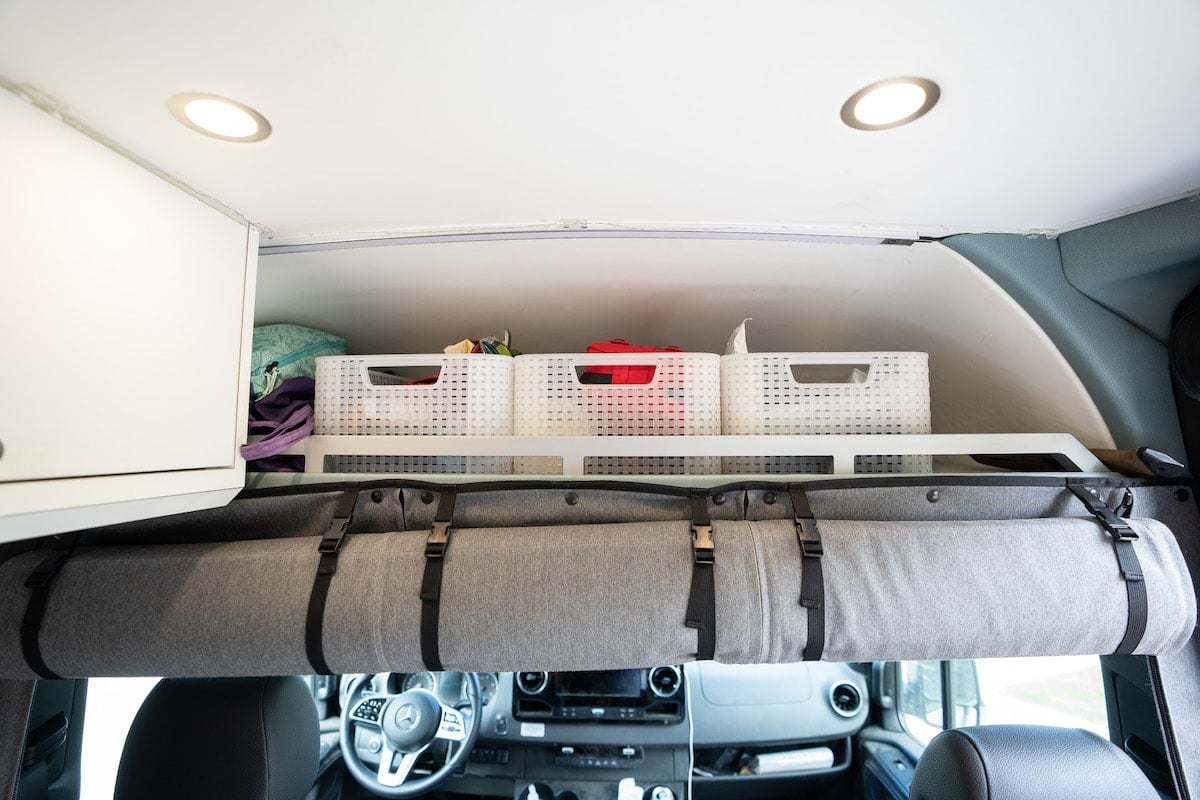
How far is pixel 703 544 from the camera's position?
1.07 metres

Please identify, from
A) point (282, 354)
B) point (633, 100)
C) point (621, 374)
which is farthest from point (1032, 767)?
point (282, 354)

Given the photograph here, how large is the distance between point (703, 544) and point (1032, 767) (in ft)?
2.87

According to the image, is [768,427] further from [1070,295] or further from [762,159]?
[1070,295]

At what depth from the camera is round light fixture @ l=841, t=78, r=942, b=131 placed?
2.44 ft

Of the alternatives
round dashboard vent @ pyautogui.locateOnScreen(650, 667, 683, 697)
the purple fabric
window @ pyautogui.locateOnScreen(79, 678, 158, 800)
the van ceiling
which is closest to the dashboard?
round dashboard vent @ pyautogui.locateOnScreen(650, 667, 683, 697)

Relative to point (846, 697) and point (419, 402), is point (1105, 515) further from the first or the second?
point (846, 697)

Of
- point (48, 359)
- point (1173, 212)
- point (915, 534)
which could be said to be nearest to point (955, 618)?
point (915, 534)

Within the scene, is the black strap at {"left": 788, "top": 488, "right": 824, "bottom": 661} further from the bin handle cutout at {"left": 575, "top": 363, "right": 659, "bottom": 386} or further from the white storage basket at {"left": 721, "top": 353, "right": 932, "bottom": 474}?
the bin handle cutout at {"left": 575, "top": 363, "right": 659, "bottom": 386}

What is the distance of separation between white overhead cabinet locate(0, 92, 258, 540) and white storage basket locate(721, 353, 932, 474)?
121 cm

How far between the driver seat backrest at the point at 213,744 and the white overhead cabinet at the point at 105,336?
2.06 feet

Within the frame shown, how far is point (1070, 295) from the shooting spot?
1.28 metres

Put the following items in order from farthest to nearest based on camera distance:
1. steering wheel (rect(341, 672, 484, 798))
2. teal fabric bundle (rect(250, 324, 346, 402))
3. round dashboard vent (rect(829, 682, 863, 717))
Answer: round dashboard vent (rect(829, 682, 863, 717)) → steering wheel (rect(341, 672, 484, 798)) → teal fabric bundle (rect(250, 324, 346, 402))

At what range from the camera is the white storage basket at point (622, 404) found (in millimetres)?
1303

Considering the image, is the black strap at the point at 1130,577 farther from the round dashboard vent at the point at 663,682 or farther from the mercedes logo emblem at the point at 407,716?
the mercedes logo emblem at the point at 407,716
